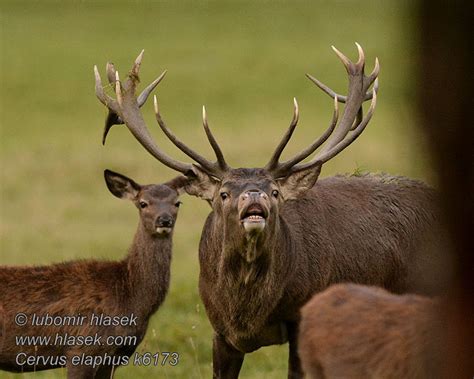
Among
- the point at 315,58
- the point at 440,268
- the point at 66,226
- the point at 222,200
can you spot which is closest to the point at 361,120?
the point at 222,200

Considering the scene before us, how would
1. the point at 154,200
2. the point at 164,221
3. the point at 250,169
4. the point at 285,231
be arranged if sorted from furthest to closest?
the point at 154,200 → the point at 164,221 → the point at 285,231 → the point at 250,169

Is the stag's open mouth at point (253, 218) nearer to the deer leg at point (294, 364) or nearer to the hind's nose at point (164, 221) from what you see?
the deer leg at point (294, 364)

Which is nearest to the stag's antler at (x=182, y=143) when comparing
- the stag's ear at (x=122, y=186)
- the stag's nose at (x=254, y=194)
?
the stag's ear at (x=122, y=186)

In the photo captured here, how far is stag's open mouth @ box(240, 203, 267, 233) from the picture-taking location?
5.87 metres

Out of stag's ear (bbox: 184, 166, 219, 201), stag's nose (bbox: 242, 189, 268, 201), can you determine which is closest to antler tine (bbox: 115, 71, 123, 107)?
stag's ear (bbox: 184, 166, 219, 201)

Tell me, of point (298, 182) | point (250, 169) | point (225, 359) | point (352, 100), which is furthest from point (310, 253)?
point (352, 100)

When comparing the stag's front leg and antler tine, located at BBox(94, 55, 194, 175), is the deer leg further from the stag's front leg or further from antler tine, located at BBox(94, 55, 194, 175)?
antler tine, located at BBox(94, 55, 194, 175)

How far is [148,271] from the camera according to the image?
6.98 metres

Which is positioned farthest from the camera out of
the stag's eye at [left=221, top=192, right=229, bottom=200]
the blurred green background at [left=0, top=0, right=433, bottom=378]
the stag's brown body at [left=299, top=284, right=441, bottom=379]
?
the blurred green background at [left=0, top=0, right=433, bottom=378]

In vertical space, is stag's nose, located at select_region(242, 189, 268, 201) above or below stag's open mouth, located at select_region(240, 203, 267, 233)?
above

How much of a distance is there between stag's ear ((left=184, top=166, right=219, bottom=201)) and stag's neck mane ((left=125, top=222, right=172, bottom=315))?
561 mm

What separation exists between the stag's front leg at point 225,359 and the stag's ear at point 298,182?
3.24 feet

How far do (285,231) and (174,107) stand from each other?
2399 centimetres

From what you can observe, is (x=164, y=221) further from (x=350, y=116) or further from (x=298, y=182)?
(x=350, y=116)
